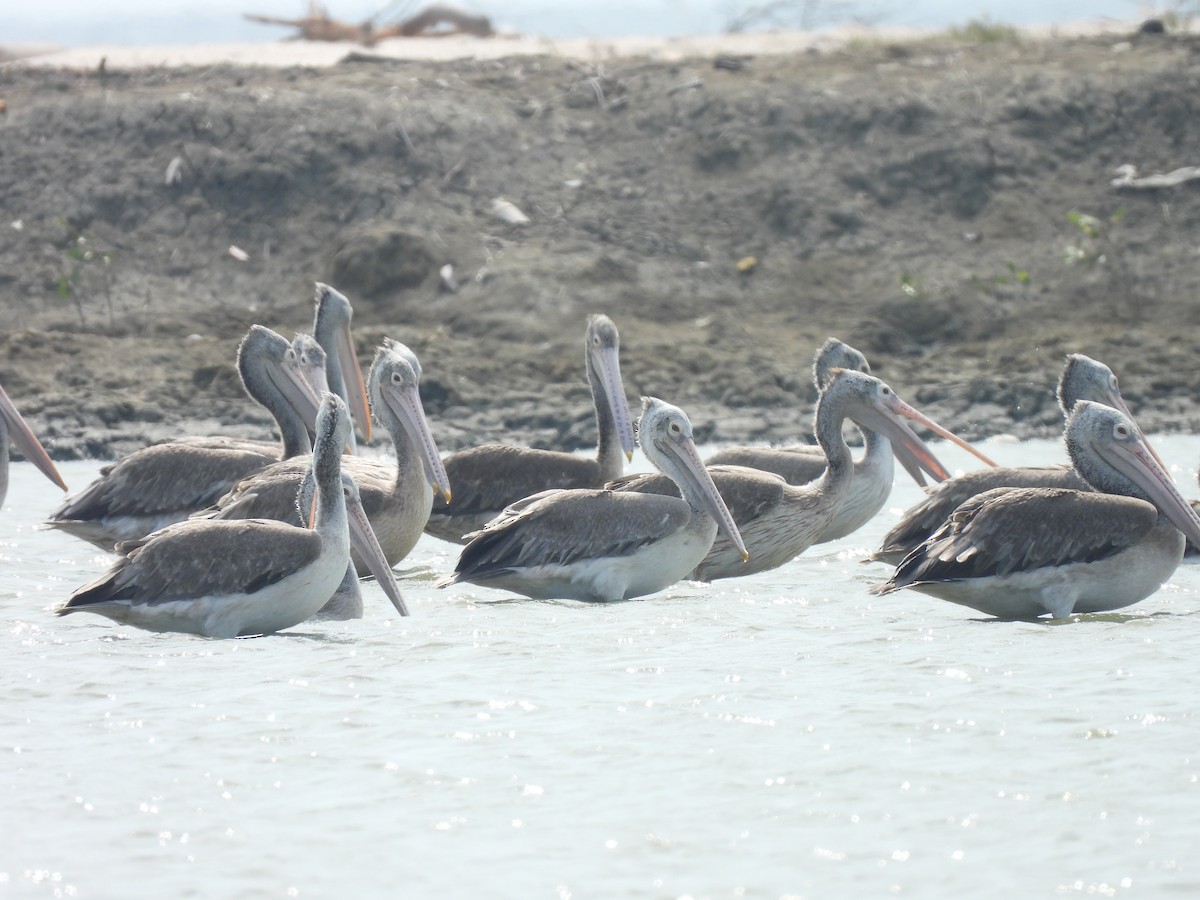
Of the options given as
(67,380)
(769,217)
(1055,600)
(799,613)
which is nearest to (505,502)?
(799,613)

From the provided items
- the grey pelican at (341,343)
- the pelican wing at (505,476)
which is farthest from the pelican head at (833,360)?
the grey pelican at (341,343)

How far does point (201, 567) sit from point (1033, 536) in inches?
115

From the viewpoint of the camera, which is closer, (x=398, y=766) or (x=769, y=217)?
(x=398, y=766)

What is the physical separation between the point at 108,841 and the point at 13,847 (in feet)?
0.67

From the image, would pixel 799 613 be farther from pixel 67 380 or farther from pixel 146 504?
Result: pixel 67 380

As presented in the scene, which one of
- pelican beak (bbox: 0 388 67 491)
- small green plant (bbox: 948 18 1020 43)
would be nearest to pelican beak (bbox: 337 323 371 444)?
pelican beak (bbox: 0 388 67 491)

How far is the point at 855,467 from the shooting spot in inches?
355

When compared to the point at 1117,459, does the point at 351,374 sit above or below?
below

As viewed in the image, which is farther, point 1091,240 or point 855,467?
point 1091,240

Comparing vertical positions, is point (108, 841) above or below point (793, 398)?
above

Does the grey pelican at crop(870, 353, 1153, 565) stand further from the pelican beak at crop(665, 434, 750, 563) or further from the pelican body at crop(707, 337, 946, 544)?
the pelican beak at crop(665, 434, 750, 563)

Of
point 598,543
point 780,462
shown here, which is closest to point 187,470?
point 598,543

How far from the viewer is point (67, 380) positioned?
44.0 ft

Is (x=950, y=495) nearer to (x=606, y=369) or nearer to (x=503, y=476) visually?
(x=503, y=476)
